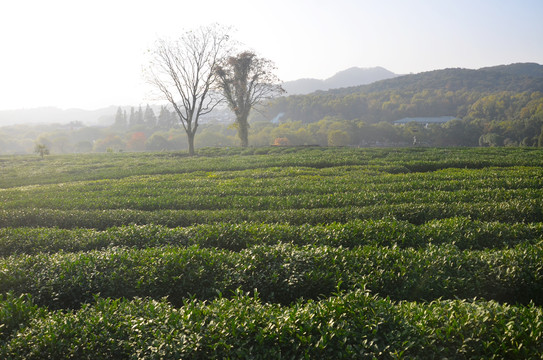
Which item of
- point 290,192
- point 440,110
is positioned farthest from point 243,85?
point 440,110

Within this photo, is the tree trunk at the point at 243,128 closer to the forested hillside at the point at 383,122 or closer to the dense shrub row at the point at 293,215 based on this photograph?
the forested hillside at the point at 383,122

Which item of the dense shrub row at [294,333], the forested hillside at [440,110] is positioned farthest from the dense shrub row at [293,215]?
the forested hillside at [440,110]

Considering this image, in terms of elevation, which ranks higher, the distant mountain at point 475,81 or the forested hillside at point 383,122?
the distant mountain at point 475,81

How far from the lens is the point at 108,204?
15.5 meters

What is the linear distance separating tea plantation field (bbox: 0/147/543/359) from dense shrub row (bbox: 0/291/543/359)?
22mm

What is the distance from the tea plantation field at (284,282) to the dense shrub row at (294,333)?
22 millimetres

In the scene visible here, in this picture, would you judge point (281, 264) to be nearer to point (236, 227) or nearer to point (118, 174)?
point (236, 227)

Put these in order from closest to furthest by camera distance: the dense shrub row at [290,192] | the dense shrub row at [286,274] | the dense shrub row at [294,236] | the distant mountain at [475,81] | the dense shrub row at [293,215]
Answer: the dense shrub row at [286,274] → the dense shrub row at [294,236] → the dense shrub row at [293,215] → the dense shrub row at [290,192] → the distant mountain at [475,81]

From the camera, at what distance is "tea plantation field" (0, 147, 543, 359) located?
4766mm

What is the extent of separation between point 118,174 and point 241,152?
17910 millimetres

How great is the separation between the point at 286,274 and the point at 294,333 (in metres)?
2.43

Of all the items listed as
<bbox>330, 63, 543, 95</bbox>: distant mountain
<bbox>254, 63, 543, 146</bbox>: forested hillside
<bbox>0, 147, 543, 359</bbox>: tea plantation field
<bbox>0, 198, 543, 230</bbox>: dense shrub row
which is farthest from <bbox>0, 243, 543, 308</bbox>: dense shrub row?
<bbox>330, 63, 543, 95</bbox>: distant mountain

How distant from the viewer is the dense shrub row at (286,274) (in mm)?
6844

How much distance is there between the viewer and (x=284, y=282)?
7.23m
